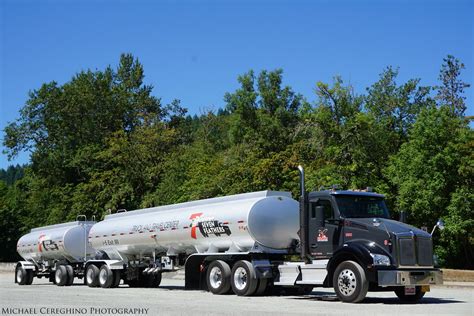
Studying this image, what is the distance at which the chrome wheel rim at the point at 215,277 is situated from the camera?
2188 centimetres

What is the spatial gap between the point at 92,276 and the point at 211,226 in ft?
28.0

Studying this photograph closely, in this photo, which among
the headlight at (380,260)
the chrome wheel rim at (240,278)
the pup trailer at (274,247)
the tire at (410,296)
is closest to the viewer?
the headlight at (380,260)

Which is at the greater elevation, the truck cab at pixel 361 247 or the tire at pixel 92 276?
the truck cab at pixel 361 247

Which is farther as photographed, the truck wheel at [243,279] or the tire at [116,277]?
the tire at [116,277]

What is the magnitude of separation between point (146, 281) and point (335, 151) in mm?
16111

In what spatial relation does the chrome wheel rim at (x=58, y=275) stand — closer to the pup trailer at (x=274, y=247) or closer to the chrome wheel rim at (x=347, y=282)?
the pup trailer at (x=274, y=247)

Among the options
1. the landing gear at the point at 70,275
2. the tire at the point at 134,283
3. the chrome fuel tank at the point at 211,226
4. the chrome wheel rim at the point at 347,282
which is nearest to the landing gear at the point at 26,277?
the landing gear at the point at 70,275

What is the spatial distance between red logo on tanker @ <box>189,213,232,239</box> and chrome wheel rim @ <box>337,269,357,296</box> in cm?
489

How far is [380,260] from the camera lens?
17297mm

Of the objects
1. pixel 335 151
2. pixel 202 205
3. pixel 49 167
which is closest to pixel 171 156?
pixel 49 167

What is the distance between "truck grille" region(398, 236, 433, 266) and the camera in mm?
17422

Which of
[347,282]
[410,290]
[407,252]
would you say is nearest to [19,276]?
[347,282]

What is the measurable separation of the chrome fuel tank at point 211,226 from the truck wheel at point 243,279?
2.48 ft

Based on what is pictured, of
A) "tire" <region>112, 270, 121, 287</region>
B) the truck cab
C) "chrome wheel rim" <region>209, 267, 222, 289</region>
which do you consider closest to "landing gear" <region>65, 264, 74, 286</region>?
"tire" <region>112, 270, 121, 287</region>
